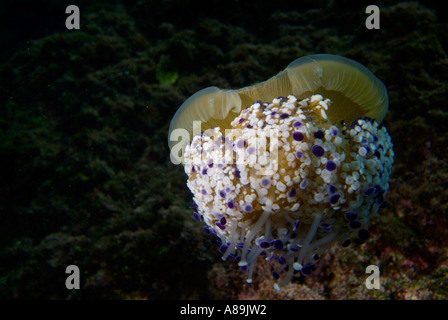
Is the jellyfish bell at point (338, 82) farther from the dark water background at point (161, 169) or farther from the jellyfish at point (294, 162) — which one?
the dark water background at point (161, 169)

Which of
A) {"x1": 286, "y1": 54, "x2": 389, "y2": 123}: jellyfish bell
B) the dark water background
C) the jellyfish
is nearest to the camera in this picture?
the jellyfish

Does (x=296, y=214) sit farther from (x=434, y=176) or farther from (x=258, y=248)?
(x=434, y=176)

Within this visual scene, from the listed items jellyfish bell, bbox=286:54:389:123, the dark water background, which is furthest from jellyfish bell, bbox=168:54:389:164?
the dark water background

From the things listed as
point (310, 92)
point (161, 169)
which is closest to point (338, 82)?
point (310, 92)

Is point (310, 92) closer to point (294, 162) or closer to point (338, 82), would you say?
point (338, 82)

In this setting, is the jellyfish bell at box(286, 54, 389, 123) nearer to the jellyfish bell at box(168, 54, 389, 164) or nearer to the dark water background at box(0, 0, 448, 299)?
the jellyfish bell at box(168, 54, 389, 164)

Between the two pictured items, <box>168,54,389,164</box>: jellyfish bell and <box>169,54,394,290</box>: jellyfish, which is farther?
<box>168,54,389,164</box>: jellyfish bell

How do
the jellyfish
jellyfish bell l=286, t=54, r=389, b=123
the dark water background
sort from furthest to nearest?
the dark water background → jellyfish bell l=286, t=54, r=389, b=123 → the jellyfish
